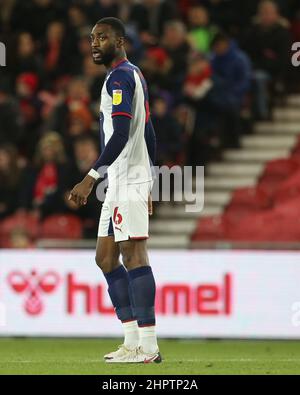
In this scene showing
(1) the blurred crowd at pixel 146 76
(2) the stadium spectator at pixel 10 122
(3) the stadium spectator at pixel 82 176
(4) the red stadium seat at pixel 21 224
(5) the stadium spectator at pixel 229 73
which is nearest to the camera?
(4) the red stadium seat at pixel 21 224

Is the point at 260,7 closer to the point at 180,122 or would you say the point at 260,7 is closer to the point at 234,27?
the point at 234,27

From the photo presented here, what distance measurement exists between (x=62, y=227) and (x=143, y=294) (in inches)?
201

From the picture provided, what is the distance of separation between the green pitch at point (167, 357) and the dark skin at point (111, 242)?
67 cm

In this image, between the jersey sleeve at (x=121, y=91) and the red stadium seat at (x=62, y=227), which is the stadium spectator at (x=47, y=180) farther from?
the jersey sleeve at (x=121, y=91)

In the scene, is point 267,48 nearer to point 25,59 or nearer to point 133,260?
point 25,59

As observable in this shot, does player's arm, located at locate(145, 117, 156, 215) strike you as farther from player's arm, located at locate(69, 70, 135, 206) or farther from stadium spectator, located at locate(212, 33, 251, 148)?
stadium spectator, located at locate(212, 33, 251, 148)

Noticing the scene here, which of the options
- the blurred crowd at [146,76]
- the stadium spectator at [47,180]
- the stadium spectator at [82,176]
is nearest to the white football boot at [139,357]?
the stadium spectator at [82,176]

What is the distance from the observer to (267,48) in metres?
15.5

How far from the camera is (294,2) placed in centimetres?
1617

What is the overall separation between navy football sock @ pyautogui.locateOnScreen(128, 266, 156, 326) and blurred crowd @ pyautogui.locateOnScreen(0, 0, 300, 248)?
17.5 feet

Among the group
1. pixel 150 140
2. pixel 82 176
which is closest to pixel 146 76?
pixel 82 176

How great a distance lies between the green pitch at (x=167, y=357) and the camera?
8.34 metres

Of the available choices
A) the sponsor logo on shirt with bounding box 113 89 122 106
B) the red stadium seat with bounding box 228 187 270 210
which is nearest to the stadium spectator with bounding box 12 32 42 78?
the red stadium seat with bounding box 228 187 270 210

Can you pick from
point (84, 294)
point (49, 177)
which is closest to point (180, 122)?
point (49, 177)
